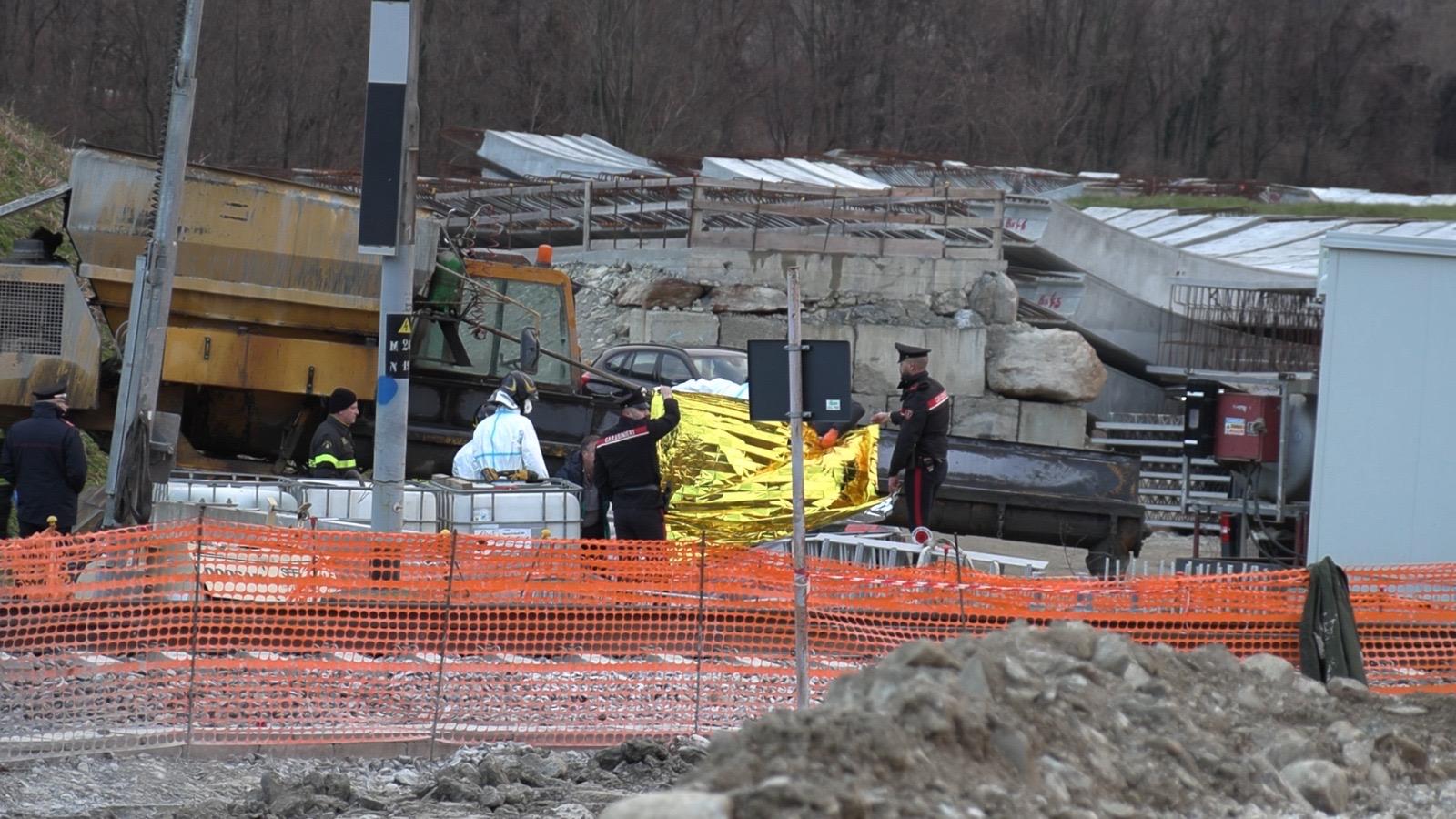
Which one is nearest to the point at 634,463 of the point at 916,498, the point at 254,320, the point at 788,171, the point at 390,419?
the point at 390,419

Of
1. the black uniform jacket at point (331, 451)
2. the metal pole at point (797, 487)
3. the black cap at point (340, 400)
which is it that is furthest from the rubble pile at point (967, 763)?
the black cap at point (340, 400)

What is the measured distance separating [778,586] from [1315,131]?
6069 cm

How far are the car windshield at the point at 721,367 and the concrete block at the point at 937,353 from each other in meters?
5.37

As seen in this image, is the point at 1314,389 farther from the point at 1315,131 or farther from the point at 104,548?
the point at 1315,131

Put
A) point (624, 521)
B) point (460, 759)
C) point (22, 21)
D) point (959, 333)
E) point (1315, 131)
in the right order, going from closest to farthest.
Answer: point (460, 759) < point (624, 521) < point (959, 333) < point (22, 21) < point (1315, 131)

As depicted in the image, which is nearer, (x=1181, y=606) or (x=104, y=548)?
(x=104, y=548)

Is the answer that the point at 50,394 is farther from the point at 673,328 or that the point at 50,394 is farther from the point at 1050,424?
the point at 1050,424

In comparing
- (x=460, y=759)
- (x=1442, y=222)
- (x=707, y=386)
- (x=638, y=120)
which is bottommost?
(x=460, y=759)

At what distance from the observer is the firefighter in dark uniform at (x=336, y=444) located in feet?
41.0

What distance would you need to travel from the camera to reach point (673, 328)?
23766 mm

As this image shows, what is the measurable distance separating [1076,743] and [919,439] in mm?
6660

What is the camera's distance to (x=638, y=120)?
2111 inches

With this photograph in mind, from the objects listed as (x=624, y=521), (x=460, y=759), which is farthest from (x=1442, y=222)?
(x=460, y=759)

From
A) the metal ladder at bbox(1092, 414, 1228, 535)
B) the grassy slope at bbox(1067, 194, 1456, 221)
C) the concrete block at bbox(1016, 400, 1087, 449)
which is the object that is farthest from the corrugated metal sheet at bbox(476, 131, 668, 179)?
the concrete block at bbox(1016, 400, 1087, 449)
